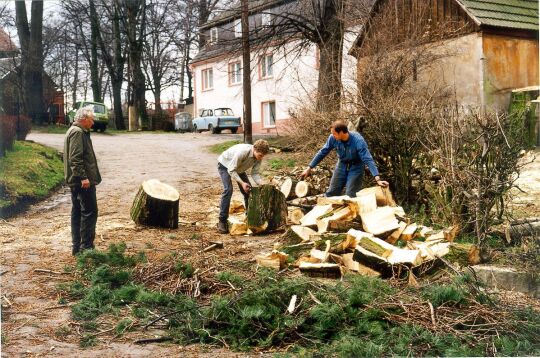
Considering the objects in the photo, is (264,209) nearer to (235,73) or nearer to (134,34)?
(134,34)

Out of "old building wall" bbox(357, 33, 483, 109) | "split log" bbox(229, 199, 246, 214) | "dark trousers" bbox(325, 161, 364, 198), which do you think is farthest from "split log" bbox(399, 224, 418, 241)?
"split log" bbox(229, 199, 246, 214)

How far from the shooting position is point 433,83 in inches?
419

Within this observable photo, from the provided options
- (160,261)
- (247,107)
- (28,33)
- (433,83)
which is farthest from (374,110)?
(28,33)

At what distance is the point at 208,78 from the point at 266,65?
2.23m

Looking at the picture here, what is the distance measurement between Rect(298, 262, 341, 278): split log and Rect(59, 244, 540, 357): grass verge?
0.74 meters

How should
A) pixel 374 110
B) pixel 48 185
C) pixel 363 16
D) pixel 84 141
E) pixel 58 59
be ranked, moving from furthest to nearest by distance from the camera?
pixel 363 16 → pixel 374 110 → pixel 48 185 → pixel 58 59 → pixel 84 141

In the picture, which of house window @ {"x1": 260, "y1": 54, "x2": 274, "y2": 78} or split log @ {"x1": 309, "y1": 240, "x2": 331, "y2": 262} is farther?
house window @ {"x1": 260, "y1": 54, "x2": 274, "y2": 78}

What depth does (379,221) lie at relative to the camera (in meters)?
7.09

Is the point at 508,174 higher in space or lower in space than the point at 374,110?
lower

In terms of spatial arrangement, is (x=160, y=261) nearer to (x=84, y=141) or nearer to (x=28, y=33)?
(x=84, y=141)

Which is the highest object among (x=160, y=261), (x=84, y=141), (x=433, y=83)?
(x=433, y=83)

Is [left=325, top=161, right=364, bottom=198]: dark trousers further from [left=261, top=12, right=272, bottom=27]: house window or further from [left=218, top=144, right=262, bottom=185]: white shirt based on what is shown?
Answer: [left=261, top=12, right=272, bottom=27]: house window

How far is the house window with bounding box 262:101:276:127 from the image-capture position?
36.9 feet

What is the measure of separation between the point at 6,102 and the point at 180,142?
4314mm
